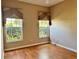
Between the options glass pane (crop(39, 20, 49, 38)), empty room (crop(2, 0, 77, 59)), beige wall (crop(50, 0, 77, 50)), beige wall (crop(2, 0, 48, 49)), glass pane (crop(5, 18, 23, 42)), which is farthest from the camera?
glass pane (crop(39, 20, 49, 38))

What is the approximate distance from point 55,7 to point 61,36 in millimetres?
1830

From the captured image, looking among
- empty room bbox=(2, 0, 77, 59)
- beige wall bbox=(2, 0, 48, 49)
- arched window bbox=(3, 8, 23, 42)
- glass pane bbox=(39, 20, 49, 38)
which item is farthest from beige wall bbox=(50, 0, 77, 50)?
arched window bbox=(3, 8, 23, 42)

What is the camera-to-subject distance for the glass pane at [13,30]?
442 centimetres

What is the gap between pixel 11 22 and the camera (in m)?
4.52

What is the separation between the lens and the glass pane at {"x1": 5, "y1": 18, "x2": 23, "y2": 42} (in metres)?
4.42

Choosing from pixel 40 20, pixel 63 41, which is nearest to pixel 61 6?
pixel 40 20

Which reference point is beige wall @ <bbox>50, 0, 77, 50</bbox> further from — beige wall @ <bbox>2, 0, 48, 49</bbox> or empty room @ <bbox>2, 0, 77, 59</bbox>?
beige wall @ <bbox>2, 0, 48, 49</bbox>

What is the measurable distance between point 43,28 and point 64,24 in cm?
152

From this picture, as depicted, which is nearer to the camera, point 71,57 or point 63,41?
point 71,57

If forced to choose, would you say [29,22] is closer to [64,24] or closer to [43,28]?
[43,28]

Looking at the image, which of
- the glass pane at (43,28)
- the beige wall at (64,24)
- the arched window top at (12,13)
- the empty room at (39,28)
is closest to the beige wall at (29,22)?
the empty room at (39,28)

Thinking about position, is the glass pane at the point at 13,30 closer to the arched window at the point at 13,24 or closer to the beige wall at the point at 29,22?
the arched window at the point at 13,24

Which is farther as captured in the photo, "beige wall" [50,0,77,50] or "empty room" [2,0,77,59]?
"beige wall" [50,0,77,50]

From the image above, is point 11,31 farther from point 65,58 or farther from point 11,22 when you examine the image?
point 65,58
